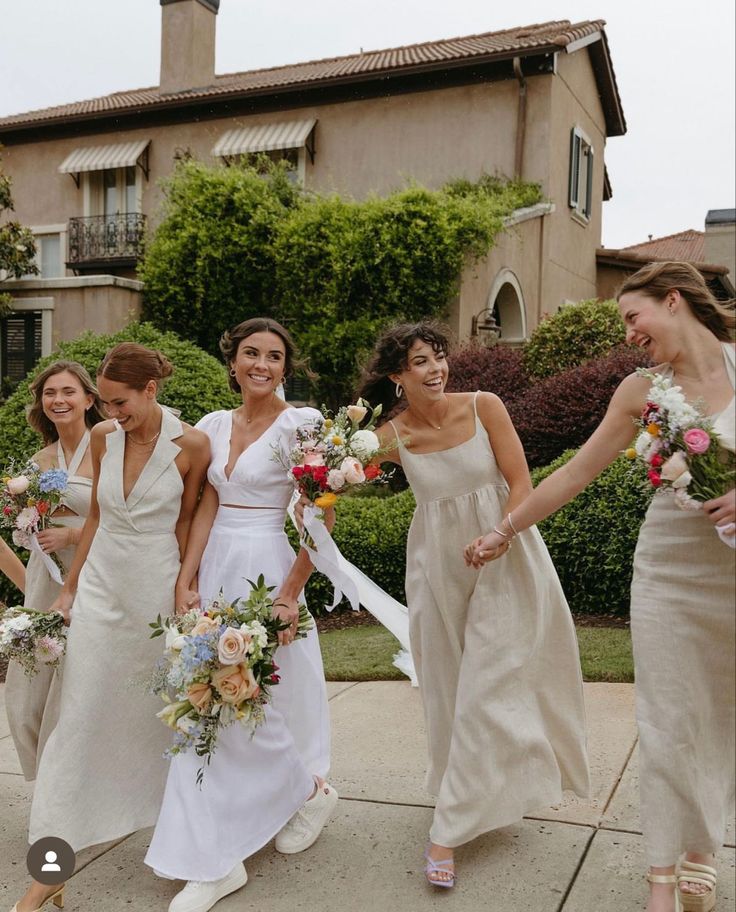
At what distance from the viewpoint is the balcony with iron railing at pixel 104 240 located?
1998cm

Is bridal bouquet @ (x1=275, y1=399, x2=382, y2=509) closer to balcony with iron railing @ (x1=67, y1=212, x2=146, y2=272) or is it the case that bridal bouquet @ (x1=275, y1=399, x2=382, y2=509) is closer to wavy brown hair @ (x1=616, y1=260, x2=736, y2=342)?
wavy brown hair @ (x1=616, y1=260, x2=736, y2=342)

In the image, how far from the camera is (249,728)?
328 centimetres

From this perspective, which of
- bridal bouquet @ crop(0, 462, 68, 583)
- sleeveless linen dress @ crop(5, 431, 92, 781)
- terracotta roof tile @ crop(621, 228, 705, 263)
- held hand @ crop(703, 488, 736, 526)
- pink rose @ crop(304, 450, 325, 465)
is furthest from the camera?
terracotta roof tile @ crop(621, 228, 705, 263)

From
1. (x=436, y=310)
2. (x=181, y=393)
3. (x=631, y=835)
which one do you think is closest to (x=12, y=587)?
(x=181, y=393)

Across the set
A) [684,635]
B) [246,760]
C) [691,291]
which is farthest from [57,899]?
[691,291]

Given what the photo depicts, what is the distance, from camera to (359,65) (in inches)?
742

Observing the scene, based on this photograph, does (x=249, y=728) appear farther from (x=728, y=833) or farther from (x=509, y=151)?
(x=509, y=151)

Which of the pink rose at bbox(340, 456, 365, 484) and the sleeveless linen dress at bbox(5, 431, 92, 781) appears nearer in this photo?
the pink rose at bbox(340, 456, 365, 484)

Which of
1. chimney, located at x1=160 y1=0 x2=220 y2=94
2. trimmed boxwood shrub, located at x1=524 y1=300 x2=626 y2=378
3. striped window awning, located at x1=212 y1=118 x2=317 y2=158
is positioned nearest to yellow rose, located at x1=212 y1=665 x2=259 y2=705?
trimmed boxwood shrub, located at x1=524 y1=300 x2=626 y2=378

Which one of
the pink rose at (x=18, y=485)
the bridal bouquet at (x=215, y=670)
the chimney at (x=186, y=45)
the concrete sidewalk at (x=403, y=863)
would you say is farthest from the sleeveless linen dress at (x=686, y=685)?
the chimney at (x=186, y=45)

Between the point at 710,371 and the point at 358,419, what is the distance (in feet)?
4.16

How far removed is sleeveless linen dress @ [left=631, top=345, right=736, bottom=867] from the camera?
2.91 meters

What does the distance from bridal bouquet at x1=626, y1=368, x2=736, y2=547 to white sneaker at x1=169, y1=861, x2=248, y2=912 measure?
2.08 meters

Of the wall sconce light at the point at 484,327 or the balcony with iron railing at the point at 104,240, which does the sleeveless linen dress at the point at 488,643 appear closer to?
the wall sconce light at the point at 484,327
